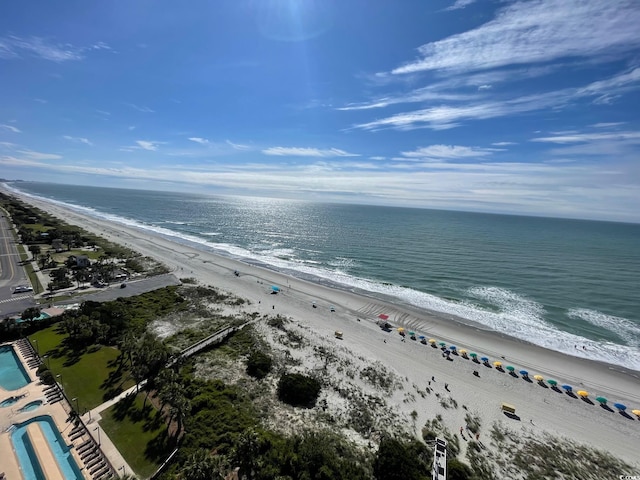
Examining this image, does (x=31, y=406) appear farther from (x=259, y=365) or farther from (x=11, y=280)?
(x=11, y=280)

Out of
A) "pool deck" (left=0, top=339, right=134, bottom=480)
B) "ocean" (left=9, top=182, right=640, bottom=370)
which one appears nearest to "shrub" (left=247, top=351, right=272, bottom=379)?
"pool deck" (left=0, top=339, right=134, bottom=480)

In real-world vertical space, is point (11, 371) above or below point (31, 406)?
Answer: below

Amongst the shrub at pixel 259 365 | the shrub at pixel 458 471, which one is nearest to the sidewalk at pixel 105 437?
the shrub at pixel 259 365

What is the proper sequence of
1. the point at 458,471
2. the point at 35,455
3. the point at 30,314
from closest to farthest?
the point at 458,471 → the point at 35,455 → the point at 30,314

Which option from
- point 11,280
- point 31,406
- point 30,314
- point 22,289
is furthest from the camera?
point 11,280

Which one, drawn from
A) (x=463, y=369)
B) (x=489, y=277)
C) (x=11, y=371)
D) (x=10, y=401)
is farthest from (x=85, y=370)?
(x=489, y=277)

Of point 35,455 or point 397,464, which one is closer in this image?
point 397,464

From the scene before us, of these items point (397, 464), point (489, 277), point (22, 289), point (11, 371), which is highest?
point (489, 277)
